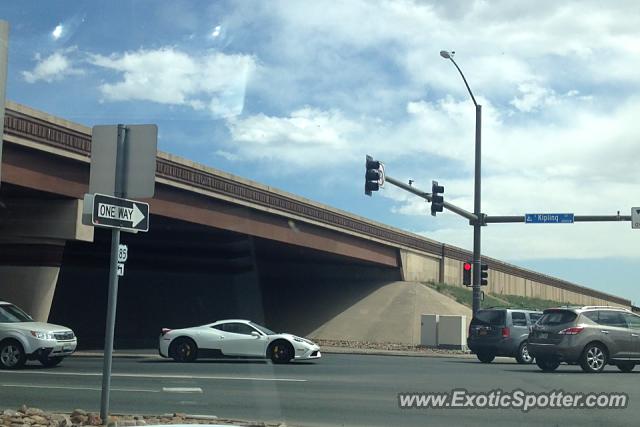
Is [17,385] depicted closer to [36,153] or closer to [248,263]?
[36,153]

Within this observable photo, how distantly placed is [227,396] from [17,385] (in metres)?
4.45

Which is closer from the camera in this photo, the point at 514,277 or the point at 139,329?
the point at 139,329

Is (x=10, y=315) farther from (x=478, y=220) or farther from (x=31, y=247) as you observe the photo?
(x=478, y=220)

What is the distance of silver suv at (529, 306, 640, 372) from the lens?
67.6 ft

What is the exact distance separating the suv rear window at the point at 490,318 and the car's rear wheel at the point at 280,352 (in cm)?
695

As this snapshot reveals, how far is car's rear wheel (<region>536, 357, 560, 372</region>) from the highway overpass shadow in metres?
21.0

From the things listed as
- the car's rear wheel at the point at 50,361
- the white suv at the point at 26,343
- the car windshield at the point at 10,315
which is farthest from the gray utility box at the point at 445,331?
the car windshield at the point at 10,315

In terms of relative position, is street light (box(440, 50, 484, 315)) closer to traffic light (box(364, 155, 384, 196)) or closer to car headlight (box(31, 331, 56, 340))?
traffic light (box(364, 155, 384, 196))

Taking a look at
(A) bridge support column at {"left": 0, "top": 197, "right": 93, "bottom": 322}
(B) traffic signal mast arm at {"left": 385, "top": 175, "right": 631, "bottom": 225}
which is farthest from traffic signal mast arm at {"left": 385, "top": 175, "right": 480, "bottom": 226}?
(A) bridge support column at {"left": 0, "top": 197, "right": 93, "bottom": 322}

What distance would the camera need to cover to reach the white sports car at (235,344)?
24156mm

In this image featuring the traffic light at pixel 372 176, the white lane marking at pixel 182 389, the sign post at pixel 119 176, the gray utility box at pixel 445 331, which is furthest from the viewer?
the gray utility box at pixel 445 331

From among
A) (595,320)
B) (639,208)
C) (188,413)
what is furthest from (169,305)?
(188,413)

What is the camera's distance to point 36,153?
89.1ft

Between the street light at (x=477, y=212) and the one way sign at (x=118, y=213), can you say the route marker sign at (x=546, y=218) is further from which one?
the one way sign at (x=118, y=213)
